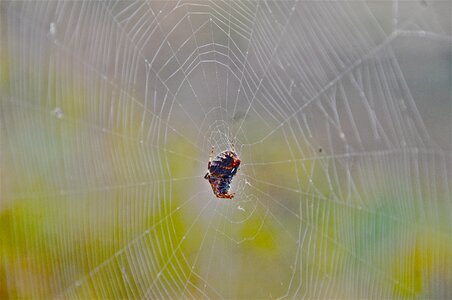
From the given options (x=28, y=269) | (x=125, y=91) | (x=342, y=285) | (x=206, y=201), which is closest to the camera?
(x=28, y=269)

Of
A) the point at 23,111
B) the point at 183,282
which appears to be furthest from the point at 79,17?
the point at 183,282

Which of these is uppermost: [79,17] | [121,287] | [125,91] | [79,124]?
[79,17]

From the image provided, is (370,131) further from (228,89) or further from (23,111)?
(23,111)

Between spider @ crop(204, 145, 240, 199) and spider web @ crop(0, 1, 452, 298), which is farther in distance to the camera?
spider @ crop(204, 145, 240, 199)

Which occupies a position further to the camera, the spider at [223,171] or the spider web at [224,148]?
the spider at [223,171]
